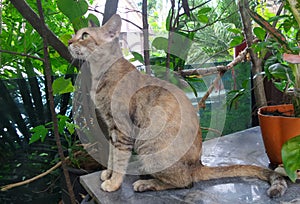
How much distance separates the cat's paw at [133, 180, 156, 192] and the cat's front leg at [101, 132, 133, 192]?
5 cm

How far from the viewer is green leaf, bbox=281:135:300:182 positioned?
64 centimetres

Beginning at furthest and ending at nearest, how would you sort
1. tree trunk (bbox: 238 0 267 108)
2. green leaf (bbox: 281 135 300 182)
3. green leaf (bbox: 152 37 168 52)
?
tree trunk (bbox: 238 0 267 108) → green leaf (bbox: 152 37 168 52) → green leaf (bbox: 281 135 300 182)

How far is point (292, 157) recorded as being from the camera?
659mm

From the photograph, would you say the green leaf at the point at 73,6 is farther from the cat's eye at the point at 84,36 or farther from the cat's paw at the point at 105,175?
the cat's paw at the point at 105,175

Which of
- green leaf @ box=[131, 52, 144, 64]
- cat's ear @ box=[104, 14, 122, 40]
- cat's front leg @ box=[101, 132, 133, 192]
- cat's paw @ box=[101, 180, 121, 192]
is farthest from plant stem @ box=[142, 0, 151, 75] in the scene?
cat's paw @ box=[101, 180, 121, 192]

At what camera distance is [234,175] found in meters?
0.82

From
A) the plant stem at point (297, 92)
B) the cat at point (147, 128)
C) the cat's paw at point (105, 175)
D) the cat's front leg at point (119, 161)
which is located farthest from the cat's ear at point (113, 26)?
the plant stem at point (297, 92)

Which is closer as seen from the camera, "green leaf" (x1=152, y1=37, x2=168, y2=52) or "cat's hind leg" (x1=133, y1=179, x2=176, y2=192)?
"cat's hind leg" (x1=133, y1=179, x2=176, y2=192)

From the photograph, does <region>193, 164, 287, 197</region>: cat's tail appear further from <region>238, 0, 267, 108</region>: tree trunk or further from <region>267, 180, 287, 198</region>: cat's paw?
<region>238, 0, 267, 108</region>: tree trunk

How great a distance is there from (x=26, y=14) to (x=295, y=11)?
2.73 ft

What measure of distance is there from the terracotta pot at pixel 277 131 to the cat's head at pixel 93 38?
51cm

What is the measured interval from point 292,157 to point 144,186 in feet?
1.23

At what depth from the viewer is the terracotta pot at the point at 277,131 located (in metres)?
0.81

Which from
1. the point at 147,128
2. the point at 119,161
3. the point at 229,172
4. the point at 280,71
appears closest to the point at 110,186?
the point at 119,161
